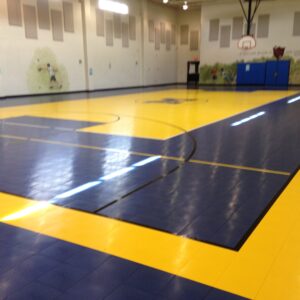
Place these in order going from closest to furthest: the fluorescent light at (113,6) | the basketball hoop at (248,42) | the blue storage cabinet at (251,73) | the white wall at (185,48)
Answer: the fluorescent light at (113,6)
the basketball hoop at (248,42)
the blue storage cabinet at (251,73)
the white wall at (185,48)

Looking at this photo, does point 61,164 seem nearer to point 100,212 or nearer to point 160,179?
point 160,179

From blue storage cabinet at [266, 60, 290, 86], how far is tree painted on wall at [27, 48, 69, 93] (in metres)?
12.9

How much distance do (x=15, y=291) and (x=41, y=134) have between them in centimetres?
535

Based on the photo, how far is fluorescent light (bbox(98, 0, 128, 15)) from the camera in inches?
744

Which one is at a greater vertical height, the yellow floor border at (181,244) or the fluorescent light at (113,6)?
the fluorescent light at (113,6)

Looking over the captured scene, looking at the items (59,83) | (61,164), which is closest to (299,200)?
(61,164)

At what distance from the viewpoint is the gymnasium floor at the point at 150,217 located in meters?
2.30

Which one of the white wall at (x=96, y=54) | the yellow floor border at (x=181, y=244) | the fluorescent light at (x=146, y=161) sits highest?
the white wall at (x=96, y=54)

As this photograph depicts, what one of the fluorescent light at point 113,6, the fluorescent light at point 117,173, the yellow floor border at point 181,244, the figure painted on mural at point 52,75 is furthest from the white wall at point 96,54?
the yellow floor border at point 181,244

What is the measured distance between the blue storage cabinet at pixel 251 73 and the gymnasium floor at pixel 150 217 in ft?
57.0

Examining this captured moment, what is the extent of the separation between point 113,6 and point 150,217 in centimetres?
1848

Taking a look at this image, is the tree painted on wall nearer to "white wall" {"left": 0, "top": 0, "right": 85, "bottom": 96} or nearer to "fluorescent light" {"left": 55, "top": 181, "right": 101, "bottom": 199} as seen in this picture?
"white wall" {"left": 0, "top": 0, "right": 85, "bottom": 96}

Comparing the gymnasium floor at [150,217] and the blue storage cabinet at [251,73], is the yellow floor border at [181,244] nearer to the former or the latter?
the gymnasium floor at [150,217]

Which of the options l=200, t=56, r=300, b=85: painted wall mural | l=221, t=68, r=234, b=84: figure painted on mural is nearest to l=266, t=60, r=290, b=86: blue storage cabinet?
l=200, t=56, r=300, b=85: painted wall mural
